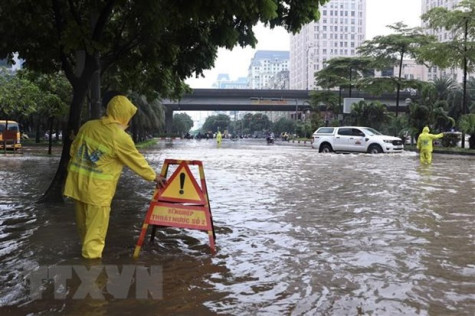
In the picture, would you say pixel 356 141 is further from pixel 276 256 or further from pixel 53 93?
pixel 276 256

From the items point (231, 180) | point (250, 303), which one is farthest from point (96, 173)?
point (231, 180)

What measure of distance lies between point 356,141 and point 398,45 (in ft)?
58.2

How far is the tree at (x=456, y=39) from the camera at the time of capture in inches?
1225

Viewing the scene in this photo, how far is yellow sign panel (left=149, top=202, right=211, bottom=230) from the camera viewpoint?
5488 millimetres

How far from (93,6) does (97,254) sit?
4.91 m

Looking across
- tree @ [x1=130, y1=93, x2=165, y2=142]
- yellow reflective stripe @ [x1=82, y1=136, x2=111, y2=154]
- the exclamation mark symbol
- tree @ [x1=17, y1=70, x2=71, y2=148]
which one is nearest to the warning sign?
the exclamation mark symbol

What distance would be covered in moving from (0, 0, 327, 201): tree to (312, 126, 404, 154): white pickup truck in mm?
17713

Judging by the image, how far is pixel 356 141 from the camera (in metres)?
28.6

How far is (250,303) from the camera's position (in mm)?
4086

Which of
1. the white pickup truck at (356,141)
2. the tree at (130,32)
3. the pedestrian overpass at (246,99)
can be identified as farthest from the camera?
the pedestrian overpass at (246,99)

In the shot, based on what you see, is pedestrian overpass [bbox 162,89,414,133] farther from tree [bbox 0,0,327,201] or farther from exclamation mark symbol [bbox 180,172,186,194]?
exclamation mark symbol [bbox 180,172,186,194]

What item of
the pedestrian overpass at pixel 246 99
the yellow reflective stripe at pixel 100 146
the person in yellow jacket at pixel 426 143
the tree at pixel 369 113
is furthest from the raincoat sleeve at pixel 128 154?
the pedestrian overpass at pixel 246 99

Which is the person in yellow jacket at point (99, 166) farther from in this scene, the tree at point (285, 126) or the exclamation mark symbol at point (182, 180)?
the tree at point (285, 126)

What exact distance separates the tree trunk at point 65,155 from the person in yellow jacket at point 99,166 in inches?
159
